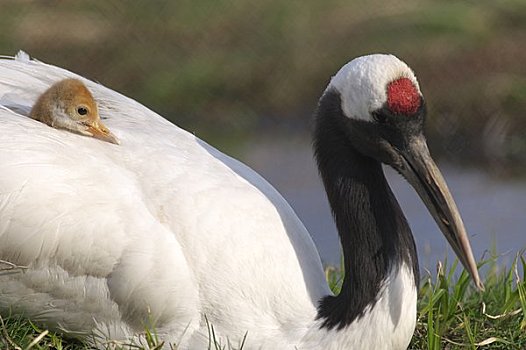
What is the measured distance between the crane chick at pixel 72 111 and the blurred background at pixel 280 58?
19.4 feet

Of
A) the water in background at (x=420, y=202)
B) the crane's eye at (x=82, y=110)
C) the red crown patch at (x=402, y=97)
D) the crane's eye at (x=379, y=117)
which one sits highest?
the red crown patch at (x=402, y=97)

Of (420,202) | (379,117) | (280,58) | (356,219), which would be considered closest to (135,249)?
(356,219)

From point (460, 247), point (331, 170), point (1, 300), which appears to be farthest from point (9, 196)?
point (460, 247)

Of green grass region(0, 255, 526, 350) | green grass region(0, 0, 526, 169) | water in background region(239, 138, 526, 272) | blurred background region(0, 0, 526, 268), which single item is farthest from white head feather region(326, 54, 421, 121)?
green grass region(0, 0, 526, 169)

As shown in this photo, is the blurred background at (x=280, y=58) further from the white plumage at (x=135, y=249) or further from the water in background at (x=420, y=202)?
the white plumage at (x=135, y=249)

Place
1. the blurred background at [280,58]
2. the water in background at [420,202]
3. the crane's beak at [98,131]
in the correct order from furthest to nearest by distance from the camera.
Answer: the blurred background at [280,58] → the water in background at [420,202] → the crane's beak at [98,131]

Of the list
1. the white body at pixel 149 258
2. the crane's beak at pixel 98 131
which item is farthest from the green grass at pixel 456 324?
the crane's beak at pixel 98 131

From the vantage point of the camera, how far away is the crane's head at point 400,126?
4.27m

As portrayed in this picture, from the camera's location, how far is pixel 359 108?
4359mm

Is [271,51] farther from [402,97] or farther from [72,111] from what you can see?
[402,97]

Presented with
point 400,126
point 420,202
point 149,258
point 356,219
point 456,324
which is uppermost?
point 400,126

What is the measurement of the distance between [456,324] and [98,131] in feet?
5.16

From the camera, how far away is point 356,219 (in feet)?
14.8

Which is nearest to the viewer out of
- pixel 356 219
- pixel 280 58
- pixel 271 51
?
pixel 356 219
